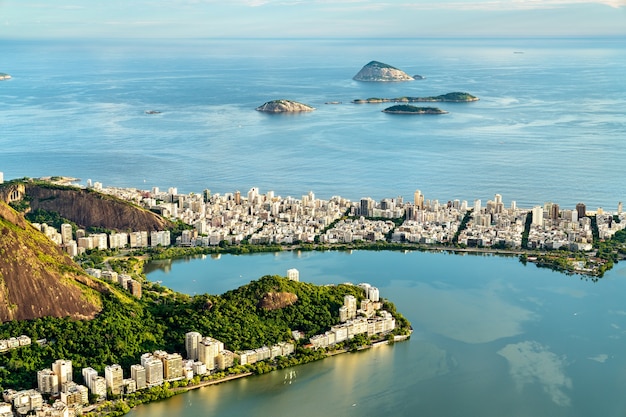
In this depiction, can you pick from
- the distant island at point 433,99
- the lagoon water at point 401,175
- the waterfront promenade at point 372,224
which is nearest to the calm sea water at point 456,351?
the lagoon water at point 401,175

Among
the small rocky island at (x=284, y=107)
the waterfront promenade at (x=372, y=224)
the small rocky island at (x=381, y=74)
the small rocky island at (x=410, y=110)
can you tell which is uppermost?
the small rocky island at (x=381, y=74)

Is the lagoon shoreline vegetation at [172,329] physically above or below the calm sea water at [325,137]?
below

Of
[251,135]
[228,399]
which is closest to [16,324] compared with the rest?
[228,399]

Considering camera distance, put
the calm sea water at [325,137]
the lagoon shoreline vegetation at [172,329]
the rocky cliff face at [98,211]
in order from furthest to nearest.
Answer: the calm sea water at [325,137]
the rocky cliff face at [98,211]
the lagoon shoreline vegetation at [172,329]

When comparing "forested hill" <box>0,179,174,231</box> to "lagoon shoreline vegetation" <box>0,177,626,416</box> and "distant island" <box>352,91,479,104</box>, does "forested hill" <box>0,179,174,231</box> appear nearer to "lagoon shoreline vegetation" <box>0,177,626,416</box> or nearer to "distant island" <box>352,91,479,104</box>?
"lagoon shoreline vegetation" <box>0,177,626,416</box>

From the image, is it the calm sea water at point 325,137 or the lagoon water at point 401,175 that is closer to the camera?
the lagoon water at point 401,175

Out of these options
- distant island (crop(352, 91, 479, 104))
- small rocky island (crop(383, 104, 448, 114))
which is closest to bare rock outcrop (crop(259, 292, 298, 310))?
small rocky island (crop(383, 104, 448, 114))

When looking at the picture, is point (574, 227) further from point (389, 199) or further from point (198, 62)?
point (198, 62)

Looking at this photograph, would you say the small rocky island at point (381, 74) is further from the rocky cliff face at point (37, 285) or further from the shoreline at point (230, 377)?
the rocky cliff face at point (37, 285)
